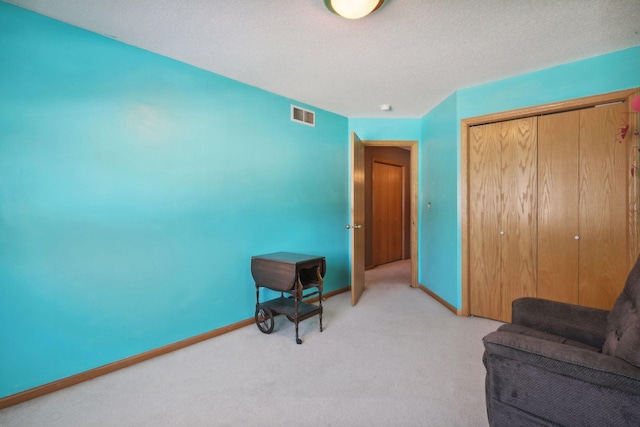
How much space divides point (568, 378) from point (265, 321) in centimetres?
220

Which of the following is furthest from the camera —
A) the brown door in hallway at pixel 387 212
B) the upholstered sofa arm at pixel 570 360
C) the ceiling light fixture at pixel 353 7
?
the brown door in hallway at pixel 387 212

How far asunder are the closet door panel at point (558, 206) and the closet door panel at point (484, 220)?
1.11ft

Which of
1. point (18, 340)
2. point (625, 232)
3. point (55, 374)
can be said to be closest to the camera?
point (18, 340)

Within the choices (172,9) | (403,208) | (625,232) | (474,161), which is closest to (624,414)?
(625,232)

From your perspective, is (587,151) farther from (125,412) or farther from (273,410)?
(125,412)

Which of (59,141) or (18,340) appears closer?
(18,340)

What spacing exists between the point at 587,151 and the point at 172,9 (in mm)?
3138

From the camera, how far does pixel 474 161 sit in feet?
9.79

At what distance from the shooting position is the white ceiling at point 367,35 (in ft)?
5.76

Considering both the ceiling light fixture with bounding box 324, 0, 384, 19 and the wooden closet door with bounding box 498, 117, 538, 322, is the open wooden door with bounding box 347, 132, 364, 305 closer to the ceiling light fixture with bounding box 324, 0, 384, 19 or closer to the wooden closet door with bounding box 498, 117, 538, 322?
the wooden closet door with bounding box 498, 117, 538, 322

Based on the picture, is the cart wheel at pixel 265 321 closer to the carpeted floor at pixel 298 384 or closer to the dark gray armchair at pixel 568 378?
the carpeted floor at pixel 298 384

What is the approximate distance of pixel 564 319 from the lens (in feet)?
5.15

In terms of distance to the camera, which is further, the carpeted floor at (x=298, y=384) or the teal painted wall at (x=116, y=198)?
the teal painted wall at (x=116, y=198)

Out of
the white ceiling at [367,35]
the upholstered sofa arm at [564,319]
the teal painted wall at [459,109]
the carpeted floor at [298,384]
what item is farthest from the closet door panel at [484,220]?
the upholstered sofa arm at [564,319]
